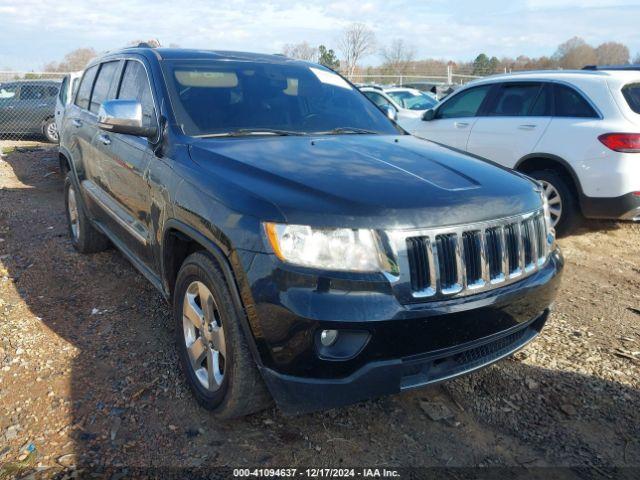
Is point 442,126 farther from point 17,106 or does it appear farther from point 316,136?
point 17,106

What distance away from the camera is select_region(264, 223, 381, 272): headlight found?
214 cm

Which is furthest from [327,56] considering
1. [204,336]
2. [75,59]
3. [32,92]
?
[204,336]

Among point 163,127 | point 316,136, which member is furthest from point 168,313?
point 316,136

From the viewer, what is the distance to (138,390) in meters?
2.95

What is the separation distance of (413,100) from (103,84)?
11.4m

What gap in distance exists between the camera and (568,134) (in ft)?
18.0

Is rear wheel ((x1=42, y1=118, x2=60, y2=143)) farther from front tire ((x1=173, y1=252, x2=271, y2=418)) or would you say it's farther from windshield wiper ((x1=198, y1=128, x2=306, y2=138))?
front tire ((x1=173, y1=252, x2=271, y2=418))

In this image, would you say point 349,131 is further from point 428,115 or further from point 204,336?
point 428,115

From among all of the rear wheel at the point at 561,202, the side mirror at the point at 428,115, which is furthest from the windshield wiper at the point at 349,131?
the side mirror at the point at 428,115

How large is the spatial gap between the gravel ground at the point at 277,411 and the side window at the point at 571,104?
2.18 meters

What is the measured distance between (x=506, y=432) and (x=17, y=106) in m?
15.0

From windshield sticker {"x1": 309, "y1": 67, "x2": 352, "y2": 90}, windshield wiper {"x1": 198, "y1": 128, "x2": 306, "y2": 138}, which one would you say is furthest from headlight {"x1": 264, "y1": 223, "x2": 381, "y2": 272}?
windshield sticker {"x1": 309, "y1": 67, "x2": 352, "y2": 90}

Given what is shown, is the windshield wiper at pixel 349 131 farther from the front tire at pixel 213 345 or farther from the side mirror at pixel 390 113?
the front tire at pixel 213 345

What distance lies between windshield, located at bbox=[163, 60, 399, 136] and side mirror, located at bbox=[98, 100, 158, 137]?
0.66ft
